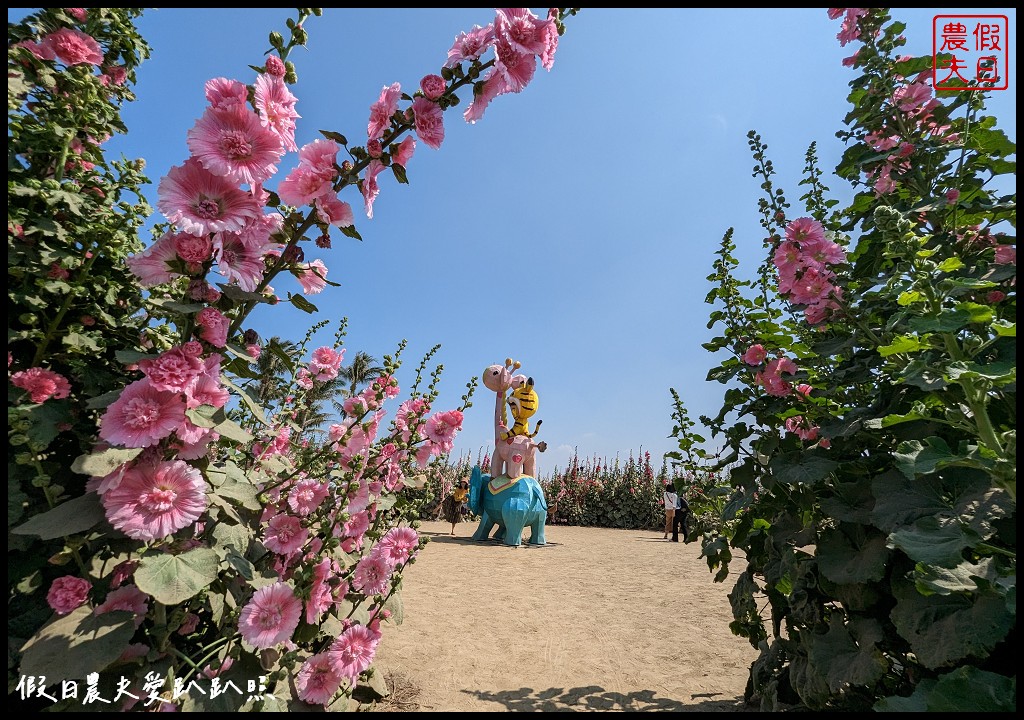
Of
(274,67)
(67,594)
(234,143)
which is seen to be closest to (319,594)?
(67,594)

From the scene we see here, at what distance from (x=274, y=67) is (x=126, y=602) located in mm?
1723

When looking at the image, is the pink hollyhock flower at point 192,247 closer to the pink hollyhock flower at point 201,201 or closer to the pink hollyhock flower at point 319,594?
the pink hollyhock flower at point 201,201

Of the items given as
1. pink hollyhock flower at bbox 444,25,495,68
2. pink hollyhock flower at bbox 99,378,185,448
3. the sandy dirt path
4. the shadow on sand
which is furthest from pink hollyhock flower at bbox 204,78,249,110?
the shadow on sand

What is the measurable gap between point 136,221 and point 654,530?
1720 cm

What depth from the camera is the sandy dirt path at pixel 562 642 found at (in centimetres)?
266

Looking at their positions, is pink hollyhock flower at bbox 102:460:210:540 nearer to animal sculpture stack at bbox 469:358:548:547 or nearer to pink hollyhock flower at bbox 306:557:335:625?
pink hollyhock flower at bbox 306:557:335:625

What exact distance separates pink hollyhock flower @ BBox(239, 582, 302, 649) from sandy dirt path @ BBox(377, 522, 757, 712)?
1.30 metres

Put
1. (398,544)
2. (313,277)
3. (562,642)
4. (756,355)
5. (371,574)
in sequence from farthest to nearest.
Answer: (562,642), (756,355), (398,544), (371,574), (313,277)

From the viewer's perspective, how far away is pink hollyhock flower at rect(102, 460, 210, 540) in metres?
1.22

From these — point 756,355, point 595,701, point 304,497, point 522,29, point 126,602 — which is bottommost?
point 595,701

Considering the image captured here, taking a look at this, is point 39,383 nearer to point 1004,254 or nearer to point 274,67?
point 274,67

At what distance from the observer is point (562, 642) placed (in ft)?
12.0

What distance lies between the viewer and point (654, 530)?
643 inches

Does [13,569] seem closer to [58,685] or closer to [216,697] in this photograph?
[58,685]
